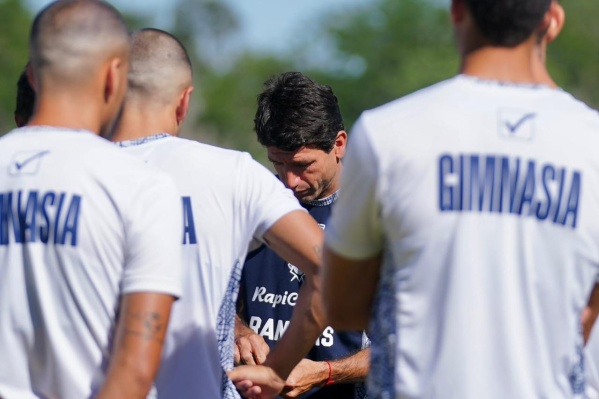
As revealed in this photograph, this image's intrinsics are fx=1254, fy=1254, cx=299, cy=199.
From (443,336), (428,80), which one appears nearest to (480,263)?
(443,336)

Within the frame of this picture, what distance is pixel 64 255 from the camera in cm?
356

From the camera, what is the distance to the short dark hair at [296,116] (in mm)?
5891

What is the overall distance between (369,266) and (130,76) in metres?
1.28

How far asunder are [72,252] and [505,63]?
1.32 m

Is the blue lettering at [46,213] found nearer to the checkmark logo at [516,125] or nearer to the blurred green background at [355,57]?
the checkmark logo at [516,125]

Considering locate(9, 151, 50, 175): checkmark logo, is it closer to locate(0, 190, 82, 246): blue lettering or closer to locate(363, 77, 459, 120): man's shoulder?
locate(0, 190, 82, 246): blue lettering

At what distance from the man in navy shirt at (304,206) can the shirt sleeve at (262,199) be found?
1.18 meters

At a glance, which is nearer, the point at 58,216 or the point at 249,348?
the point at 58,216

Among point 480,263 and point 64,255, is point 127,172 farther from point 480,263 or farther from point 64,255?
point 480,263

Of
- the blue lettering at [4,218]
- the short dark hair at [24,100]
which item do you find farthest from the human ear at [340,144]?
the blue lettering at [4,218]

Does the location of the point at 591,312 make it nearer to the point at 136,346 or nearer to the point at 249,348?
the point at 136,346

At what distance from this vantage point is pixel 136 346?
3549 millimetres

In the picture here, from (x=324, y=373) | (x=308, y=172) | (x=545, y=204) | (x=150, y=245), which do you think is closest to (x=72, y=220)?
(x=150, y=245)

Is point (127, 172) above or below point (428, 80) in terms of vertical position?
above
